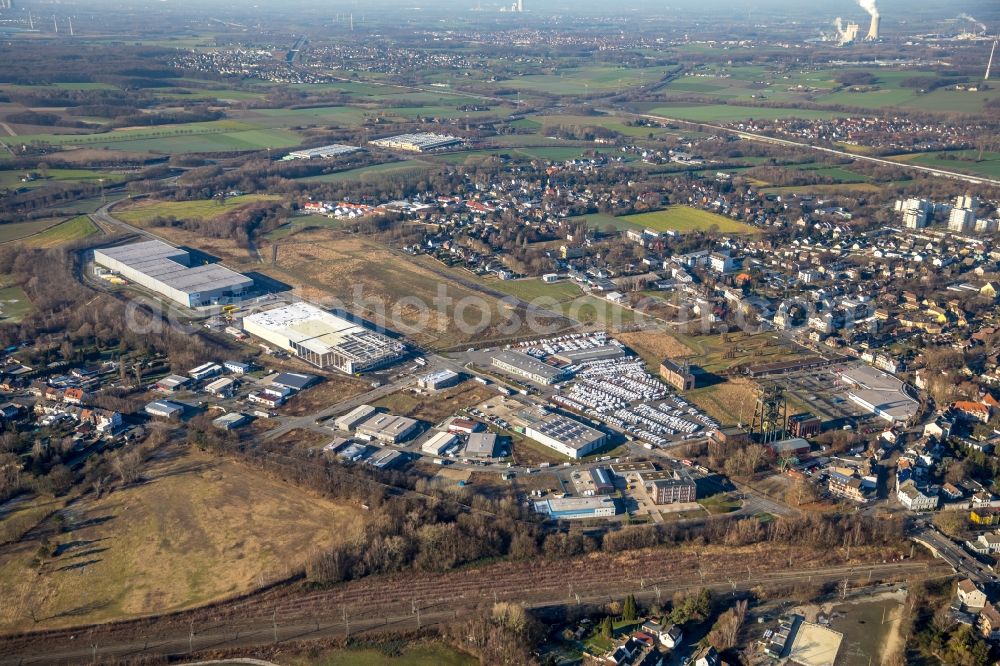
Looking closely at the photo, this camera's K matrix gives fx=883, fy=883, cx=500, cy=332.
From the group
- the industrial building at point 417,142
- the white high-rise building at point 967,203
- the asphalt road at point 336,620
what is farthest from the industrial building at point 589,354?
the industrial building at point 417,142

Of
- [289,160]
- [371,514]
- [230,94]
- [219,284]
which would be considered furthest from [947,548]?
[230,94]

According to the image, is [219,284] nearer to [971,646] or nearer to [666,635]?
[666,635]

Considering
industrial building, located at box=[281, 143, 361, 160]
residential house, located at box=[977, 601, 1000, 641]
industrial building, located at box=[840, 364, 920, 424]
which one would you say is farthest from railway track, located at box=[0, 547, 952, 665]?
industrial building, located at box=[281, 143, 361, 160]

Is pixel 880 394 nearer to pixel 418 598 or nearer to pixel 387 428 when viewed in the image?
pixel 387 428

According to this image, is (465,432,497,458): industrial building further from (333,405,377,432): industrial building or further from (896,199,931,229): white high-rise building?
(896,199,931,229): white high-rise building

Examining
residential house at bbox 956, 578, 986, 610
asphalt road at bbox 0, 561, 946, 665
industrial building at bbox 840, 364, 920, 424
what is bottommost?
asphalt road at bbox 0, 561, 946, 665

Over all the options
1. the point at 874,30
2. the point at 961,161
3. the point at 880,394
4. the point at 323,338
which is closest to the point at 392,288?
the point at 323,338
